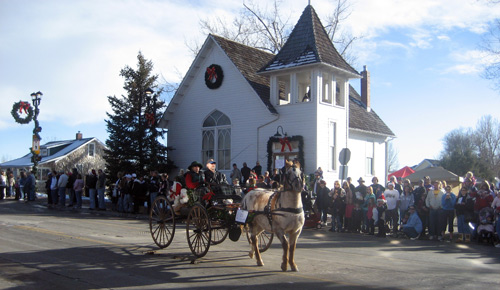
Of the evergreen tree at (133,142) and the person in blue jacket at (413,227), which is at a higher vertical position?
the evergreen tree at (133,142)

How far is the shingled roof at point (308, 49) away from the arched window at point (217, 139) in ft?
14.2

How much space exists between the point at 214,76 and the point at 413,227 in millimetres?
16012

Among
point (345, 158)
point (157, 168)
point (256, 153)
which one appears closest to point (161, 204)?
point (345, 158)

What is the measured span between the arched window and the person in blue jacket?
43.5 ft

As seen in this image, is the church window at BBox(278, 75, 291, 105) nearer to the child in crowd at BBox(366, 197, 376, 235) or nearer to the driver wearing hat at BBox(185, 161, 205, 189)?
the child in crowd at BBox(366, 197, 376, 235)

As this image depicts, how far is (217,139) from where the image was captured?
29203mm

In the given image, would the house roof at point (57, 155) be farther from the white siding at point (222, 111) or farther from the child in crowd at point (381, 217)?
the child in crowd at point (381, 217)

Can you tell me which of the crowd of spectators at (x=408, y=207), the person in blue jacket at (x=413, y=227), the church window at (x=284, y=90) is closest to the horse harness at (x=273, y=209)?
the crowd of spectators at (x=408, y=207)

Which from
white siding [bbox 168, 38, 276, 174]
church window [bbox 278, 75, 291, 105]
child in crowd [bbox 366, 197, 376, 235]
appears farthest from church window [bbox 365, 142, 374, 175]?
child in crowd [bbox 366, 197, 376, 235]

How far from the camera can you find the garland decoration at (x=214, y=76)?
95.1ft

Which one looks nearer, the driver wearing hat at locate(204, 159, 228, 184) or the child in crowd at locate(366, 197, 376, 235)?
the driver wearing hat at locate(204, 159, 228, 184)

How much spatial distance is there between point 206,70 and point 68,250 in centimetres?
1932

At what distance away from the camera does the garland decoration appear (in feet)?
95.1

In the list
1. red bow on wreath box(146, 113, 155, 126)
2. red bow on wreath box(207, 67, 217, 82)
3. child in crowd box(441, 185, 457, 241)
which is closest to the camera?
child in crowd box(441, 185, 457, 241)
